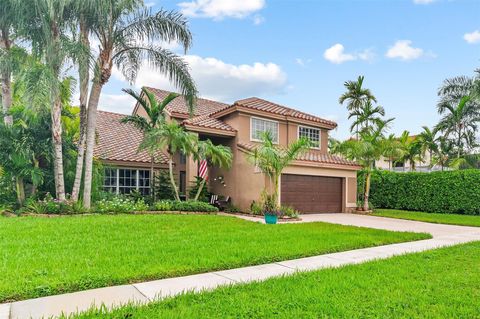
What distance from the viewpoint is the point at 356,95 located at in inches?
1066

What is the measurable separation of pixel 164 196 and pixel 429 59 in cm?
1555

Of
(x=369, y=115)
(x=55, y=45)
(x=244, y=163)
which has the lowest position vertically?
(x=244, y=163)

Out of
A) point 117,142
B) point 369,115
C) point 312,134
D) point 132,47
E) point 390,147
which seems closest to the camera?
point 132,47

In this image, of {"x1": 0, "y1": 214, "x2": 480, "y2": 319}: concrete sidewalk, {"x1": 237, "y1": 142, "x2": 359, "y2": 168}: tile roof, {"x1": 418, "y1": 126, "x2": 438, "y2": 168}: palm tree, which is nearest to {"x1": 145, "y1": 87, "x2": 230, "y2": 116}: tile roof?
{"x1": 237, "y1": 142, "x2": 359, "y2": 168}: tile roof

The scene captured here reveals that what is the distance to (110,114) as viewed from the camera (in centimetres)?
2223

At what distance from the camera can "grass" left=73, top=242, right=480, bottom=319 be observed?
4.07 metres

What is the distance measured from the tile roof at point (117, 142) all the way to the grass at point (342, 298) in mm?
13495

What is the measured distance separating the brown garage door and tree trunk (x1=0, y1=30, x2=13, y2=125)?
13.2 m

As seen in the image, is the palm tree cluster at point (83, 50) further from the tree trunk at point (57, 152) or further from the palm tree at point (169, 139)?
the palm tree at point (169, 139)

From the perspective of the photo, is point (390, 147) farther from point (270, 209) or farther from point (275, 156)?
point (270, 209)

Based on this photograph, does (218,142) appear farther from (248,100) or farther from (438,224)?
(438,224)

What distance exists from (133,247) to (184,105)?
14519 mm

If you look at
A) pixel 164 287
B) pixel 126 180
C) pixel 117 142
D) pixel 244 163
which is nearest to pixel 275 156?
pixel 244 163

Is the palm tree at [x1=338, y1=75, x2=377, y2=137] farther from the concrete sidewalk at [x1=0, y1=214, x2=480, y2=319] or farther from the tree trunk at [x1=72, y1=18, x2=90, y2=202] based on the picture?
the concrete sidewalk at [x1=0, y1=214, x2=480, y2=319]
